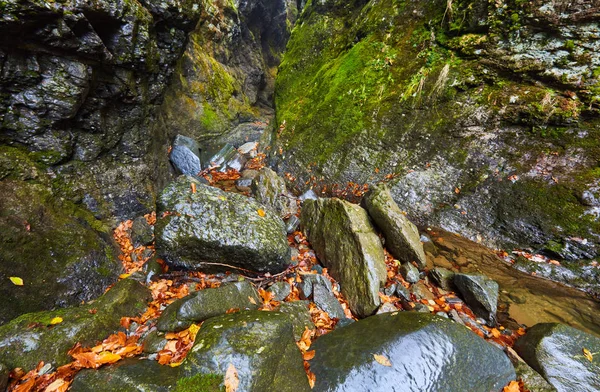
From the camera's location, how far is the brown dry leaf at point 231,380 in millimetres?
1752

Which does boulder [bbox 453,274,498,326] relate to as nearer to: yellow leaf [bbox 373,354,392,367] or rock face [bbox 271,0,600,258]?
rock face [bbox 271,0,600,258]

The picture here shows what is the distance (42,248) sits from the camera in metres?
3.36

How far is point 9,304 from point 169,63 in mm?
5688

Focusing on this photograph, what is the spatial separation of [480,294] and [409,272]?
954 millimetres

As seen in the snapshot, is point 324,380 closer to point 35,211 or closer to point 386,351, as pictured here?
point 386,351

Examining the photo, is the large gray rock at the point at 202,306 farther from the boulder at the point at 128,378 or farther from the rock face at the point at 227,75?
the rock face at the point at 227,75

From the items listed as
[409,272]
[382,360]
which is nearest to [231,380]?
[382,360]

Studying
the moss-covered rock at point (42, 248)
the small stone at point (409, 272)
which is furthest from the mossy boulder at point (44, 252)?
the small stone at point (409, 272)

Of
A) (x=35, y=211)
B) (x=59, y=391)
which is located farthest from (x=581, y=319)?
(x=35, y=211)

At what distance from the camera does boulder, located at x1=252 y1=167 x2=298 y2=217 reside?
579 centimetres

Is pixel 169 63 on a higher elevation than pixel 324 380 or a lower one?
higher

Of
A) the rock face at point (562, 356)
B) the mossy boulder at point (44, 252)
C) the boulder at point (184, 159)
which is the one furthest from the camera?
the boulder at point (184, 159)

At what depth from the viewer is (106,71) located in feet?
15.3

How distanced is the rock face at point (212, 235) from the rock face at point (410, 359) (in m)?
1.51
